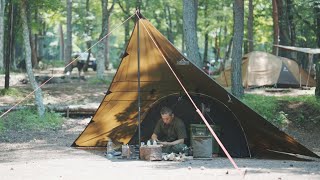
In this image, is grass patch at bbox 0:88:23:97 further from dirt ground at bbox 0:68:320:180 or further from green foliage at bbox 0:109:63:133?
dirt ground at bbox 0:68:320:180

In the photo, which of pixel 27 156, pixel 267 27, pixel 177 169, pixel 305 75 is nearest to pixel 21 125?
pixel 27 156

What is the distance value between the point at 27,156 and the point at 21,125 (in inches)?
161

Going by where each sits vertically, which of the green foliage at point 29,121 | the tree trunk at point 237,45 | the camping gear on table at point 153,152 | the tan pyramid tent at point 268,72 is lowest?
the green foliage at point 29,121

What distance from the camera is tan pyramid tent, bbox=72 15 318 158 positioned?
10453 millimetres

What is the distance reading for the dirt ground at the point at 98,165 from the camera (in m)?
7.47

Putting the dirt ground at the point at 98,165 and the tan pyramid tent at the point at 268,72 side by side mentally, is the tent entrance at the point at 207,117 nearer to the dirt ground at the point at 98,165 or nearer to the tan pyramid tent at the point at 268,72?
the dirt ground at the point at 98,165

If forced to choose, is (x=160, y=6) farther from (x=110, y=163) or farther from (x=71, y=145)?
(x=110, y=163)

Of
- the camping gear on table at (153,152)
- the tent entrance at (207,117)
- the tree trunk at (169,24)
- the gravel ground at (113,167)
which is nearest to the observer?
the gravel ground at (113,167)

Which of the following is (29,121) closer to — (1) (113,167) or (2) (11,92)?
(2) (11,92)

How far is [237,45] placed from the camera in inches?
638

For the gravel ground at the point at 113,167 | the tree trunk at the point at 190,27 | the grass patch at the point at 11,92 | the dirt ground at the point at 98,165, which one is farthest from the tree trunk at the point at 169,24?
the gravel ground at the point at 113,167

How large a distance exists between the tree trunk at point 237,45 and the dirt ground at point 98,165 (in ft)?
9.68

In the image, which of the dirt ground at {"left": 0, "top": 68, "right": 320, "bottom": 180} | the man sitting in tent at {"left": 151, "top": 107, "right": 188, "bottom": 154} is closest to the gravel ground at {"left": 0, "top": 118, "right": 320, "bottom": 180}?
the dirt ground at {"left": 0, "top": 68, "right": 320, "bottom": 180}

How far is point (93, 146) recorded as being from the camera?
11.5m
